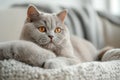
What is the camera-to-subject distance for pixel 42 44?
1.00 meters

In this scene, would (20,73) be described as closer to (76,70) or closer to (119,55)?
(76,70)

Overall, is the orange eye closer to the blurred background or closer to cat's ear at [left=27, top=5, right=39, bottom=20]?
cat's ear at [left=27, top=5, right=39, bottom=20]

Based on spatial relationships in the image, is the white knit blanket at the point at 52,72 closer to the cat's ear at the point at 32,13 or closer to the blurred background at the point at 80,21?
the cat's ear at the point at 32,13

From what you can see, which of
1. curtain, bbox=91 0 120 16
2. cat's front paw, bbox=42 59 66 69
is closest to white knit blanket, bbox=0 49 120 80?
cat's front paw, bbox=42 59 66 69

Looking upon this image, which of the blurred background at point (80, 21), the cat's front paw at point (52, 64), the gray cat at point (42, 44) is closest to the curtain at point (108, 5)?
the blurred background at point (80, 21)

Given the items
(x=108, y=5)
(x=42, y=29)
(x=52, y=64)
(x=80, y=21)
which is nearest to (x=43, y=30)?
(x=42, y=29)

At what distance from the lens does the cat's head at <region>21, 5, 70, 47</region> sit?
0.99 meters

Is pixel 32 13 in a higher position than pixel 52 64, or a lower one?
higher

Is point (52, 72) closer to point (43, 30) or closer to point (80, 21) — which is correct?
point (43, 30)

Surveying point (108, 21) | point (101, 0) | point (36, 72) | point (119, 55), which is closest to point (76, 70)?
point (36, 72)

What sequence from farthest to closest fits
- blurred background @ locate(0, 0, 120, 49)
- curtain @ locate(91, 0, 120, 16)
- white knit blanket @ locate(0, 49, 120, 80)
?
curtain @ locate(91, 0, 120, 16)
blurred background @ locate(0, 0, 120, 49)
white knit blanket @ locate(0, 49, 120, 80)

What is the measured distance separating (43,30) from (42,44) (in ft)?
0.18

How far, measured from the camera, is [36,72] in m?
0.80

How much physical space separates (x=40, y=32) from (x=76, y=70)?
0.78ft
